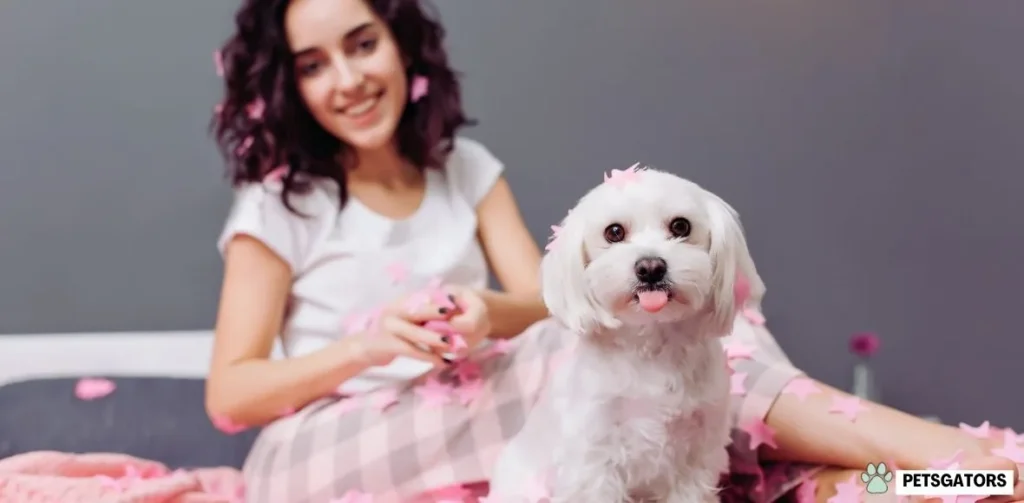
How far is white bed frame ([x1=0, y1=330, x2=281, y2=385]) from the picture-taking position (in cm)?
156

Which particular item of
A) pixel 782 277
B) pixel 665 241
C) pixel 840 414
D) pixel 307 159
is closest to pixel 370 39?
pixel 307 159

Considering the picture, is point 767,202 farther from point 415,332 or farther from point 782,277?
point 415,332

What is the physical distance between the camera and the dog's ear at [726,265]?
30.5 inches

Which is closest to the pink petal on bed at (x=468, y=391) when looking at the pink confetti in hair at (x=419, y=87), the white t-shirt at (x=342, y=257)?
the white t-shirt at (x=342, y=257)

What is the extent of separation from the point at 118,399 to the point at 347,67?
685 mm

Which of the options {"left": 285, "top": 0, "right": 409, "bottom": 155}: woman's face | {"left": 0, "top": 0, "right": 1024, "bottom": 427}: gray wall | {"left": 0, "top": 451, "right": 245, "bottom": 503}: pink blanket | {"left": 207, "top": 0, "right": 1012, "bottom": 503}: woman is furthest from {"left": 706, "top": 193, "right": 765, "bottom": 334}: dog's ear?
{"left": 0, "top": 0, "right": 1024, "bottom": 427}: gray wall

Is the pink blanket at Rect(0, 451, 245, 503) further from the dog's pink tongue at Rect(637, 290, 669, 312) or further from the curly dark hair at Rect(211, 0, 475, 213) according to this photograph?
the dog's pink tongue at Rect(637, 290, 669, 312)

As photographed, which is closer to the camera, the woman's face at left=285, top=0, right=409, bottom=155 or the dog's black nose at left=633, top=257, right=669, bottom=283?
the dog's black nose at left=633, top=257, right=669, bottom=283

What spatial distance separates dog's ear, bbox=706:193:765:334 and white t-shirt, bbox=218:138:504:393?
525mm

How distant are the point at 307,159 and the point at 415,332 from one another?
0.40m

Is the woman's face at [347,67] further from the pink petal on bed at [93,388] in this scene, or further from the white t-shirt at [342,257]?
the pink petal on bed at [93,388]

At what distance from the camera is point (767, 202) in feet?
5.39

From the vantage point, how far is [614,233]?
2.58 feet

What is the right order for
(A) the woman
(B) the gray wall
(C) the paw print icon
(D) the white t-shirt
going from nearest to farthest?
(C) the paw print icon
(A) the woman
(D) the white t-shirt
(B) the gray wall
